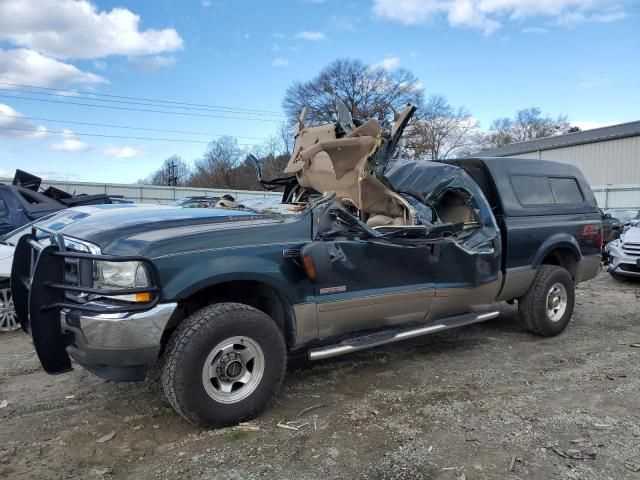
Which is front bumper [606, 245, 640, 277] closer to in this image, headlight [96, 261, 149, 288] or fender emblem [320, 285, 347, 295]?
fender emblem [320, 285, 347, 295]

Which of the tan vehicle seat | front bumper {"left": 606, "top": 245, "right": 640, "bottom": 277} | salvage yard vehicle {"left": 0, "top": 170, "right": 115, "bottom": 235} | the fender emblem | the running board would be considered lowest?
front bumper {"left": 606, "top": 245, "right": 640, "bottom": 277}

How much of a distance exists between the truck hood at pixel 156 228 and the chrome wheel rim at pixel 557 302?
388cm

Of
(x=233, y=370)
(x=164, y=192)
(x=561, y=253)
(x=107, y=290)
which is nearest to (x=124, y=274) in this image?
(x=107, y=290)

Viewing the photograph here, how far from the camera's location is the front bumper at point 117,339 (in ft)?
10.5

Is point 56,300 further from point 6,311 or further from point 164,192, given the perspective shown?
point 164,192

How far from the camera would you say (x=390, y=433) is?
3.58m

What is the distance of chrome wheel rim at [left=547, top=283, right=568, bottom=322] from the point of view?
617 centimetres

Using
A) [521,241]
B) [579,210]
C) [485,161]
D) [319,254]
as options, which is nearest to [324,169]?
[319,254]

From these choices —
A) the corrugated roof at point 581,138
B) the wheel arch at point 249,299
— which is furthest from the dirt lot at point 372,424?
the corrugated roof at point 581,138

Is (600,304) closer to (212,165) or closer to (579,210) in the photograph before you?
(579,210)

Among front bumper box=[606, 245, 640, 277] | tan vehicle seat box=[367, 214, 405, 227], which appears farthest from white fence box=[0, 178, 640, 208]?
tan vehicle seat box=[367, 214, 405, 227]

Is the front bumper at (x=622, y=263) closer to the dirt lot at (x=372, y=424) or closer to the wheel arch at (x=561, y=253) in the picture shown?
the wheel arch at (x=561, y=253)

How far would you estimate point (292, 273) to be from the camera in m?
3.86

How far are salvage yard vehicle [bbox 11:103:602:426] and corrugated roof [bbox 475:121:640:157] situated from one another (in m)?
36.1
